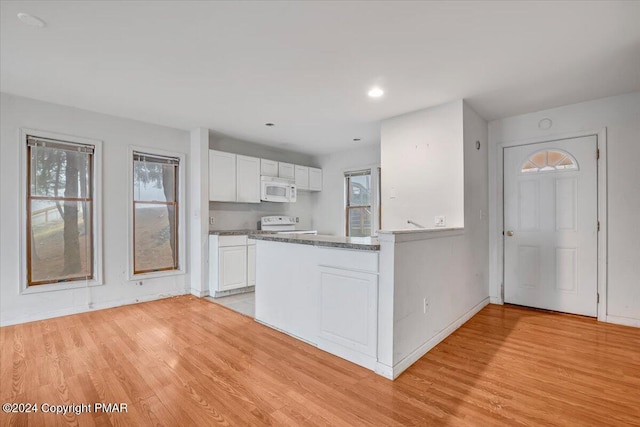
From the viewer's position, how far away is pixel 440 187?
340cm

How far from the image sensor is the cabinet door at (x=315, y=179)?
6.11m

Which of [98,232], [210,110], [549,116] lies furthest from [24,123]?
[549,116]

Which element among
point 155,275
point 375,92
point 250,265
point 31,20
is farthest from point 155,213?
point 375,92

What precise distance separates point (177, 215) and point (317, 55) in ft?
10.8

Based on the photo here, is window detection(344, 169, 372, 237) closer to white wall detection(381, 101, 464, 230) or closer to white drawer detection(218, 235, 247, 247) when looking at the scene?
white wall detection(381, 101, 464, 230)

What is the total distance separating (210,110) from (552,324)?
469 cm

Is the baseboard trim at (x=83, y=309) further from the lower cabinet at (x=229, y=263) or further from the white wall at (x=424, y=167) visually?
the white wall at (x=424, y=167)

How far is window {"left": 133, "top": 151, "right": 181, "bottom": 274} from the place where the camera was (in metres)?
4.13

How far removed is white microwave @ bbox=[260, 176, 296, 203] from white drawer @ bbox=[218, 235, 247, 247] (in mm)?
939

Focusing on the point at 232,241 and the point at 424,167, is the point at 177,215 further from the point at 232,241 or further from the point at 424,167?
the point at 424,167

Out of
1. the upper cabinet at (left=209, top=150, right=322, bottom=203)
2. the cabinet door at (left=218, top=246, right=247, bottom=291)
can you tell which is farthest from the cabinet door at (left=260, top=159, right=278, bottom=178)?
the cabinet door at (left=218, top=246, right=247, bottom=291)

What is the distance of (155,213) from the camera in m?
4.30

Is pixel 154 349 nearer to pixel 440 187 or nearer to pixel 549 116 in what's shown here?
pixel 440 187

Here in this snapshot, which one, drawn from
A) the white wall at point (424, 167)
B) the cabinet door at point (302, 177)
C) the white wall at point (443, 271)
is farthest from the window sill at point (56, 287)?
the white wall at point (424, 167)
